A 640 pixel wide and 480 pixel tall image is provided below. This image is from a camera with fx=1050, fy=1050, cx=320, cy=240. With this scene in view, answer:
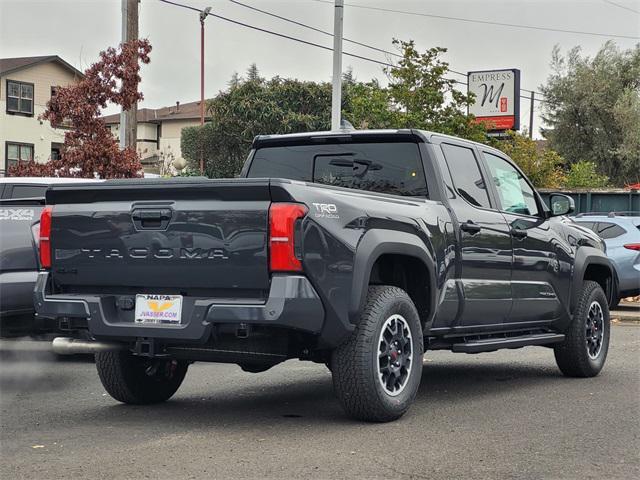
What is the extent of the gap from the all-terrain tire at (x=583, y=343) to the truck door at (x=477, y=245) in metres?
1.23

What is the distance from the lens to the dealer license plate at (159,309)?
6.49 meters

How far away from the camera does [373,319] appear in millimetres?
6664

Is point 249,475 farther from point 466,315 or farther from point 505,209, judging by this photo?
point 505,209

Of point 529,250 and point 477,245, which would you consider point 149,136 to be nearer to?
point 529,250

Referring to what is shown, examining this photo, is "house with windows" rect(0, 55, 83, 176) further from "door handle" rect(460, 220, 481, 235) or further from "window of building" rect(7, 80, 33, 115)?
"door handle" rect(460, 220, 481, 235)

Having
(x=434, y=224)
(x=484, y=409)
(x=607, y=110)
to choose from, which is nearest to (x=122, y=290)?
(x=434, y=224)

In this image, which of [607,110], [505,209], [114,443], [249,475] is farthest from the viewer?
[607,110]

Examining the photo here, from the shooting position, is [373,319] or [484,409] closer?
[373,319]

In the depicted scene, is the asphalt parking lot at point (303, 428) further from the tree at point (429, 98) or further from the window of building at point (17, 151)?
the window of building at point (17, 151)

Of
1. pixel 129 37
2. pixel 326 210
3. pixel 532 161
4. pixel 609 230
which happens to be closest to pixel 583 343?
Answer: pixel 326 210

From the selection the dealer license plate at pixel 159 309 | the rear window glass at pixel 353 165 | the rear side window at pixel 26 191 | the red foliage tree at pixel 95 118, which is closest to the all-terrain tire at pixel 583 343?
the rear window glass at pixel 353 165

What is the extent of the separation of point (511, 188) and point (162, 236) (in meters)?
3.68

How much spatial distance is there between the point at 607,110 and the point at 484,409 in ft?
146

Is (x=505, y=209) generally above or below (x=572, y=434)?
above
